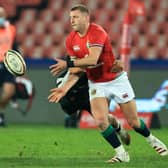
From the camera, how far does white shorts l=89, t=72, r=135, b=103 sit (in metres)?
11.0

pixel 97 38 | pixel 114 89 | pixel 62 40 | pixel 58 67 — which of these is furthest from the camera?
pixel 62 40

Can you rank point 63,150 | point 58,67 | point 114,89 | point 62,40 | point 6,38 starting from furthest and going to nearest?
point 62,40 → point 6,38 → point 63,150 → point 114,89 → point 58,67

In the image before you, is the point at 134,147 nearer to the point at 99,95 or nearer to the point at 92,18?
the point at 99,95

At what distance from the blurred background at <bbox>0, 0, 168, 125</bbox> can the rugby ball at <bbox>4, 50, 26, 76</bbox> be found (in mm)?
7795

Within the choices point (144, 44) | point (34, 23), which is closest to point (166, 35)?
point (144, 44)

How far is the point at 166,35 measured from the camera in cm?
1947

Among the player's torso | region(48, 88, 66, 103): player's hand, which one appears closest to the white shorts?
region(48, 88, 66, 103): player's hand

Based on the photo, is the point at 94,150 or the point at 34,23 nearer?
the point at 94,150

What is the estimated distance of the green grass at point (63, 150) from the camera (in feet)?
34.2

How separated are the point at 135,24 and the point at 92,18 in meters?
0.89

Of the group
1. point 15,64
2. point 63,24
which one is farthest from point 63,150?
point 63,24

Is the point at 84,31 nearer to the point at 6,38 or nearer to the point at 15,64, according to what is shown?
the point at 15,64

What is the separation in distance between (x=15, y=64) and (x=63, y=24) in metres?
8.99

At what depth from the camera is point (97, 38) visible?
10680 millimetres
